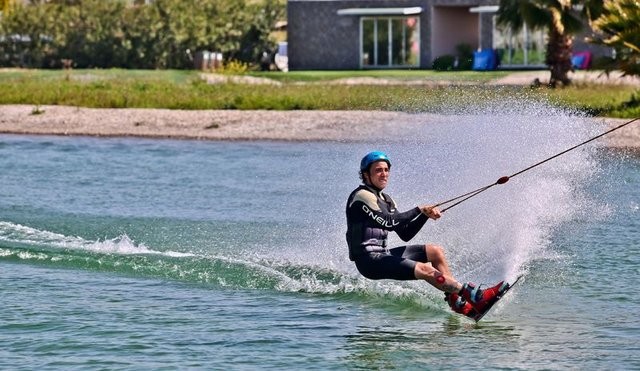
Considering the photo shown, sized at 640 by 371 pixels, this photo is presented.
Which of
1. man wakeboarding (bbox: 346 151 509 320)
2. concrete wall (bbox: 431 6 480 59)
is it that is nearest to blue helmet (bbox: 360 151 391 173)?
man wakeboarding (bbox: 346 151 509 320)

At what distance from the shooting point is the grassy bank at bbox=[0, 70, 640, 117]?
3428 centimetres

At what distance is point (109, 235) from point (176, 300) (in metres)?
4.62

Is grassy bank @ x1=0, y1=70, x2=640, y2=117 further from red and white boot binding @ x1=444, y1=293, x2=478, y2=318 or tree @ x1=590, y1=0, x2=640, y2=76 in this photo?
red and white boot binding @ x1=444, y1=293, x2=478, y2=318

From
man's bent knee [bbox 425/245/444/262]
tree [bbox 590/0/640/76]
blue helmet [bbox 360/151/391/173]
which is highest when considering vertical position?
blue helmet [bbox 360/151/391/173]

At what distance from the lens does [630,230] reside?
19.5m

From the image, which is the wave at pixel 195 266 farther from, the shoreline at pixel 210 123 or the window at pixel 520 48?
the window at pixel 520 48

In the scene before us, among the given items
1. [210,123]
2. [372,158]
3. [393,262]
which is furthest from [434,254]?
[210,123]

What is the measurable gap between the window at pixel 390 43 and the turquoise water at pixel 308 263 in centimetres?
2970

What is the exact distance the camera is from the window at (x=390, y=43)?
57.8 metres

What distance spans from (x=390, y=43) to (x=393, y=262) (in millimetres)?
45056

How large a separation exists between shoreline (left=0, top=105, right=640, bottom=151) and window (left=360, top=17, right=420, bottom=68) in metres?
22.9

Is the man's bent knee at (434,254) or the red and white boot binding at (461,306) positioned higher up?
the man's bent knee at (434,254)

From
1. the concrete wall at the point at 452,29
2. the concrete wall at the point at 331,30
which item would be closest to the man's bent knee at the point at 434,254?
the concrete wall at the point at 452,29

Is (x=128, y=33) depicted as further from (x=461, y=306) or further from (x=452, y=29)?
(x=461, y=306)
